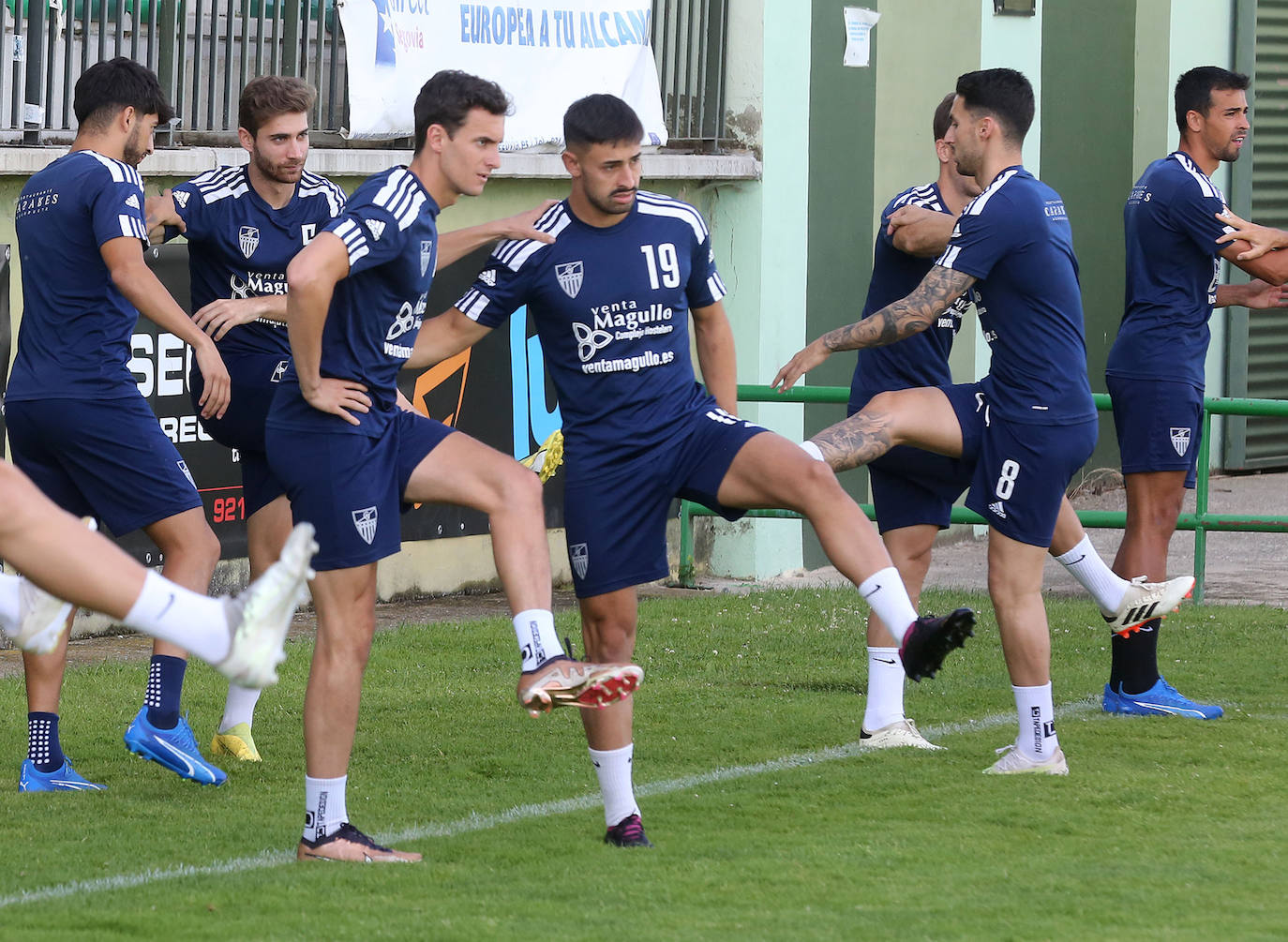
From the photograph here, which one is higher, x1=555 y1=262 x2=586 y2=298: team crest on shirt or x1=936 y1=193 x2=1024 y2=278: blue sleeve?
x1=936 y1=193 x2=1024 y2=278: blue sleeve

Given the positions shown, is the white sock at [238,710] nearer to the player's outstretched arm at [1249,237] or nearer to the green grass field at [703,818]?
the green grass field at [703,818]

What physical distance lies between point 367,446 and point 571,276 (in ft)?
2.57

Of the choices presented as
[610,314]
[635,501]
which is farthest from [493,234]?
[635,501]

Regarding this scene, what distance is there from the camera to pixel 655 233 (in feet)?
18.8

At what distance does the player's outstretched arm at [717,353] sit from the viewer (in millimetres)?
6023

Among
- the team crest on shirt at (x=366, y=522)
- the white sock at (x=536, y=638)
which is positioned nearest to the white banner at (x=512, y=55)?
the team crest on shirt at (x=366, y=522)

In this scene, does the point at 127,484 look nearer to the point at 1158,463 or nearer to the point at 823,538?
the point at 823,538

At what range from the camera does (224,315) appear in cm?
684

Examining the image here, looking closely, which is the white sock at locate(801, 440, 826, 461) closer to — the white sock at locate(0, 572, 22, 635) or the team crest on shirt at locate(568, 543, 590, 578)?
A: the team crest on shirt at locate(568, 543, 590, 578)

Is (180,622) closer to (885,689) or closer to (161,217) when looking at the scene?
(161,217)

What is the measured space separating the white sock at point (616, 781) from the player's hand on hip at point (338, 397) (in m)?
1.20

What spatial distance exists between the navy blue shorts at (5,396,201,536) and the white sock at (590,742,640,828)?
1.86 m

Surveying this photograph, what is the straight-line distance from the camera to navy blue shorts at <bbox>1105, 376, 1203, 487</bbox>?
25.3 feet

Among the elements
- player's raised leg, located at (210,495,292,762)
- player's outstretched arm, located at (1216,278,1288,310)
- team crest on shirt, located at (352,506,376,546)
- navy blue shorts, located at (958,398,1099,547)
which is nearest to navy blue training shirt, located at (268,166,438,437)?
team crest on shirt, located at (352,506,376,546)
